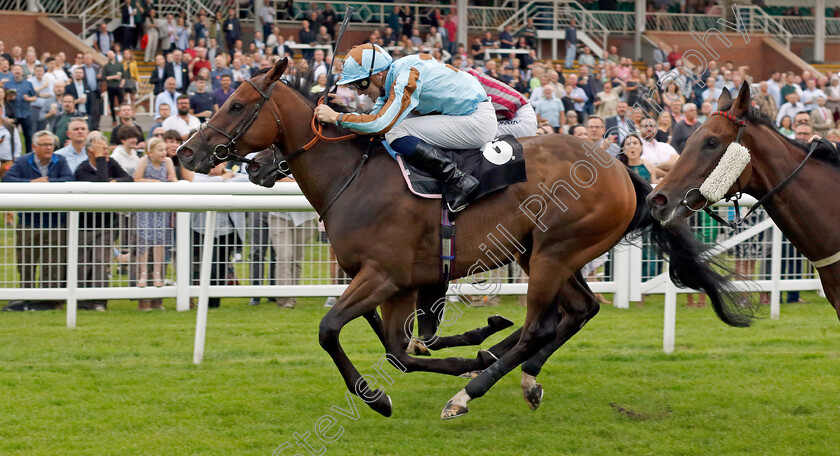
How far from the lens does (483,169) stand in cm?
479

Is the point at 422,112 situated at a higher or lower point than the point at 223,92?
lower

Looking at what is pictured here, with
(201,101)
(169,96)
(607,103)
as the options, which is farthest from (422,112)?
(607,103)

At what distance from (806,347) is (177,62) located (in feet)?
36.0

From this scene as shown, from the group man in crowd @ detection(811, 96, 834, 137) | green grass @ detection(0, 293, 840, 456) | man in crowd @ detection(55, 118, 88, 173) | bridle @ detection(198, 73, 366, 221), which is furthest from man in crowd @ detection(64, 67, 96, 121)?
bridle @ detection(198, 73, 366, 221)

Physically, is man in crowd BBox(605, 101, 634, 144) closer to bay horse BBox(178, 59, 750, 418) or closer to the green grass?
the green grass

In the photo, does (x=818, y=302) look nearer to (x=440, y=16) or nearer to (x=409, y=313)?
(x=409, y=313)

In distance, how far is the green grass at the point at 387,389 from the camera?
169 inches

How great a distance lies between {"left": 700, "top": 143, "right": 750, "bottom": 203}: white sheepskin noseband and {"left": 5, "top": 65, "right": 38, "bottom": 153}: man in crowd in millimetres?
11460

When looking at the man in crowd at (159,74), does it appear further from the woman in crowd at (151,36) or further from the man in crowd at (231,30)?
the woman in crowd at (151,36)

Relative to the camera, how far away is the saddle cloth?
15.5 feet

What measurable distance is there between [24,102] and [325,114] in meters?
10.3

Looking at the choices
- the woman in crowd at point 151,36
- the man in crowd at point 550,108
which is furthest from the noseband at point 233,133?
the woman in crowd at point 151,36

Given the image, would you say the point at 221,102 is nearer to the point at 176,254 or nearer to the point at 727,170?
the point at 176,254

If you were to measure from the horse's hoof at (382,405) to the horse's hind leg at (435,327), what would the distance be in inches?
27.7
